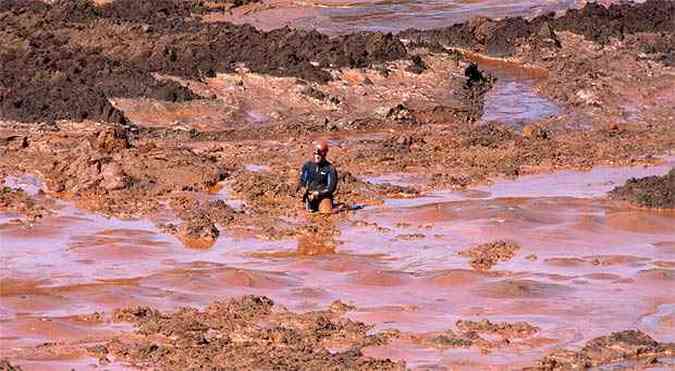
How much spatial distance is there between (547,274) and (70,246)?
4.57 meters

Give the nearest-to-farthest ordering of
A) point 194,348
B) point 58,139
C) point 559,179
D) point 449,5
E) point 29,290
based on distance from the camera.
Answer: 1. point 194,348
2. point 29,290
3. point 559,179
4. point 58,139
5. point 449,5

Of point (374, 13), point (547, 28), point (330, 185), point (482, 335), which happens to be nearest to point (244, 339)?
point (482, 335)

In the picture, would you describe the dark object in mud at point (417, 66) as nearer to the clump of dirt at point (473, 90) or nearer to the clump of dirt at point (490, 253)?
the clump of dirt at point (473, 90)

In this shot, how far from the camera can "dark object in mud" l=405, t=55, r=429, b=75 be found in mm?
22984

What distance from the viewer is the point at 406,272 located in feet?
43.3

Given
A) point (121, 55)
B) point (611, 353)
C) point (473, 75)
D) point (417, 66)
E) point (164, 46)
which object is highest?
point (164, 46)

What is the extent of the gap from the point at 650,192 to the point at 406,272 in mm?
4084

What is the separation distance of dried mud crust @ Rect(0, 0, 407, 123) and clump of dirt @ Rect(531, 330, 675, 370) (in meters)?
10.9

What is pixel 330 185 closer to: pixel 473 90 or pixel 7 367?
pixel 7 367

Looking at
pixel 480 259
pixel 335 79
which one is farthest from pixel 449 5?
pixel 480 259

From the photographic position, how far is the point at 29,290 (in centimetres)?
1226

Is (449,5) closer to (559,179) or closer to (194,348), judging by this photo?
(559,179)

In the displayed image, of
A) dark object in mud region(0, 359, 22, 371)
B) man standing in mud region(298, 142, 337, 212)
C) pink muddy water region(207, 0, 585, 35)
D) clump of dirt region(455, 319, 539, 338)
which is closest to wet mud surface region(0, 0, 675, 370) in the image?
clump of dirt region(455, 319, 539, 338)

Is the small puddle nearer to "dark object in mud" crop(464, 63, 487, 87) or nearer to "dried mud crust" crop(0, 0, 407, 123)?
"dark object in mud" crop(464, 63, 487, 87)
